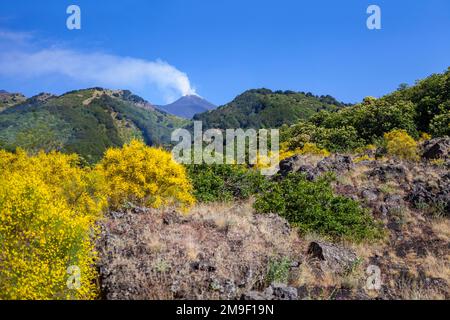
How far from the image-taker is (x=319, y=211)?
581 inches

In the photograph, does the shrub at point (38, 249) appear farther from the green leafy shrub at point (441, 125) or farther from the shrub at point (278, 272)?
the green leafy shrub at point (441, 125)

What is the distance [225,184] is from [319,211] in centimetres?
697

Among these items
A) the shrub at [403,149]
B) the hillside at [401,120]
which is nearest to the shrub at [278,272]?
the shrub at [403,149]

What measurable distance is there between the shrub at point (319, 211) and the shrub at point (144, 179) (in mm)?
3419

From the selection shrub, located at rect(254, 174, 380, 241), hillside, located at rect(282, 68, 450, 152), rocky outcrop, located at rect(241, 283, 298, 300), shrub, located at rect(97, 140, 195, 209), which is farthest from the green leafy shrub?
rocky outcrop, located at rect(241, 283, 298, 300)

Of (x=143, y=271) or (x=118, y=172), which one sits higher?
(x=118, y=172)

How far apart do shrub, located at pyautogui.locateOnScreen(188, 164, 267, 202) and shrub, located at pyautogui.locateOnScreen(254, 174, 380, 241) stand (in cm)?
361

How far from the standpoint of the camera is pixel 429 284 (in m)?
10.4

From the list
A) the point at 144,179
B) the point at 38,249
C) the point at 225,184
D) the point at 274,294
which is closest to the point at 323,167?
the point at 225,184

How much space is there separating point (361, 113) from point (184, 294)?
150 feet

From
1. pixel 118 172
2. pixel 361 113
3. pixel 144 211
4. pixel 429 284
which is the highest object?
pixel 361 113
